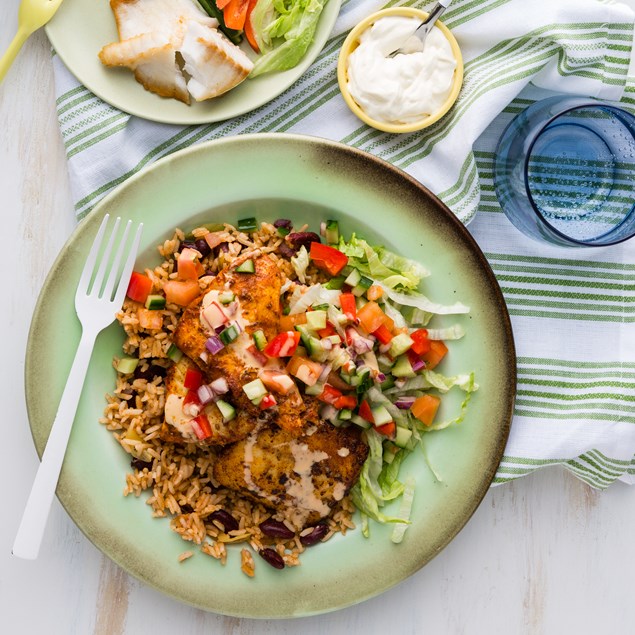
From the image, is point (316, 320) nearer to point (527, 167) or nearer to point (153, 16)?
point (527, 167)

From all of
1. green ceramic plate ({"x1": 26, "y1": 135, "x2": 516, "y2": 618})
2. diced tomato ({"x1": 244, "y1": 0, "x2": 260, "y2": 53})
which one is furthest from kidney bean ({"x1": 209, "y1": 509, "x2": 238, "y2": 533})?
diced tomato ({"x1": 244, "y1": 0, "x2": 260, "y2": 53})

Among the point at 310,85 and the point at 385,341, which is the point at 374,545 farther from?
the point at 310,85

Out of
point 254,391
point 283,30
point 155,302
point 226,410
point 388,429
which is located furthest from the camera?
point 283,30

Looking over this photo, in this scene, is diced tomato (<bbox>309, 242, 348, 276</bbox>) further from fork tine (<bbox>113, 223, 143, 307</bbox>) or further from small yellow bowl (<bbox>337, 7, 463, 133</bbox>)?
fork tine (<bbox>113, 223, 143, 307</bbox>)

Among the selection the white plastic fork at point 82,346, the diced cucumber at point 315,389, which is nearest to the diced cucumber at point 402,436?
the diced cucumber at point 315,389

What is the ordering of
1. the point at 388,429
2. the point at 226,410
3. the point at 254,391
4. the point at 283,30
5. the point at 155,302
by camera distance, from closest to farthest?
the point at 254,391, the point at 226,410, the point at 155,302, the point at 388,429, the point at 283,30

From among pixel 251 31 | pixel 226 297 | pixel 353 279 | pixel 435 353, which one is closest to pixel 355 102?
pixel 251 31

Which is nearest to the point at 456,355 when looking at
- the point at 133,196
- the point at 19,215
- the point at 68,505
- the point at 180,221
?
the point at 180,221
